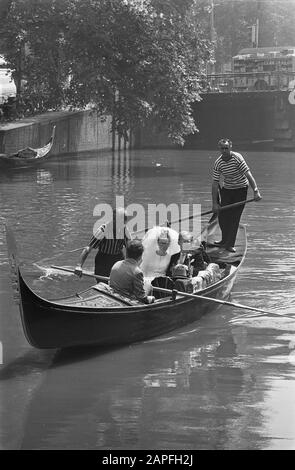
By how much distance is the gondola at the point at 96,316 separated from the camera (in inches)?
357

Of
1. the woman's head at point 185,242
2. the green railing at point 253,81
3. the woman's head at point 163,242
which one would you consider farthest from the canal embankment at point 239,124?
the woman's head at point 163,242

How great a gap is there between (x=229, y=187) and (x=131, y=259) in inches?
173

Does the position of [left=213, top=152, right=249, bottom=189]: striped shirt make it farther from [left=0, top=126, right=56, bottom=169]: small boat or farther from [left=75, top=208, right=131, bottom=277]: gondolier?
[left=0, top=126, right=56, bottom=169]: small boat

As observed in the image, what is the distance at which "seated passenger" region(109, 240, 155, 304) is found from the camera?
996 cm

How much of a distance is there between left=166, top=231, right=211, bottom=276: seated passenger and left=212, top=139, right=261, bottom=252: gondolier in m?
1.25

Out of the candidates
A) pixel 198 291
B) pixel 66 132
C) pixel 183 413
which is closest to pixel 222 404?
pixel 183 413

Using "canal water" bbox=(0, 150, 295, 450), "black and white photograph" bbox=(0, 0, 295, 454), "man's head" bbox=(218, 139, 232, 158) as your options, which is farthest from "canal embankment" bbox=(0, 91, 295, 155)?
"man's head" bbox=(218, 139, 232, 158)

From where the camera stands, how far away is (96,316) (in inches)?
377

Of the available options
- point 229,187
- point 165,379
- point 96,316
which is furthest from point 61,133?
point 165,379

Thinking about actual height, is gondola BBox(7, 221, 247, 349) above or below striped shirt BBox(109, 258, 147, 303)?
below

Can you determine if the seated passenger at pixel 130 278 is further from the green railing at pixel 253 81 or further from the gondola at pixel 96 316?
the green railing at pixel 253 81

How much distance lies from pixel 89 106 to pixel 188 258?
28.2 m

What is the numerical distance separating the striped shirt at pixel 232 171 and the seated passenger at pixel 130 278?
Answer: 4.08m

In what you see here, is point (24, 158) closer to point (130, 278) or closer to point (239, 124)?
point (239, 124)
